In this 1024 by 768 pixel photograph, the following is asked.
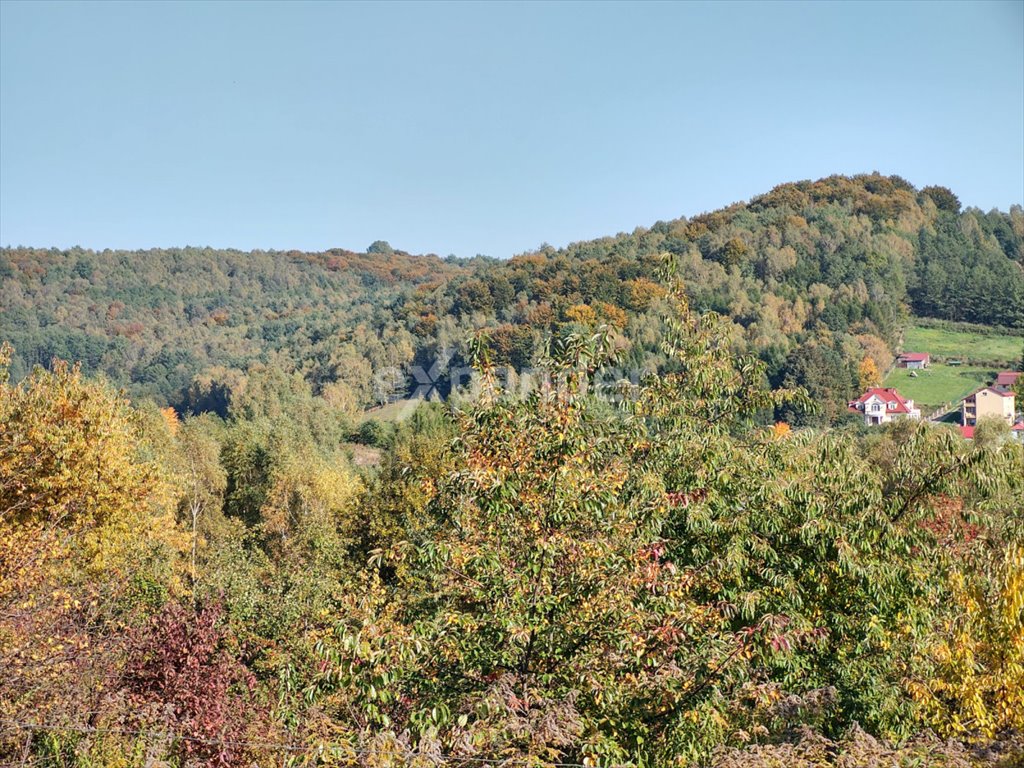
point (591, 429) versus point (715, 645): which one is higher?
point (591, 429)

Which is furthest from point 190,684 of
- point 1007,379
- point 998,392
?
point 1007,379

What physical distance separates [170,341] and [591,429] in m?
175

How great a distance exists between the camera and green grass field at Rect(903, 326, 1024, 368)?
10225cm

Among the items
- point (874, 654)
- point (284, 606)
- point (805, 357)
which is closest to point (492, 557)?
point (874, 654)

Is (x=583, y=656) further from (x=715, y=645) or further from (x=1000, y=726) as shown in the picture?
(x=1000, y=726)

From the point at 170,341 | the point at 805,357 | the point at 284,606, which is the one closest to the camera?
the point at 284,606

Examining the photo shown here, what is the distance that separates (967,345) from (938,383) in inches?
773

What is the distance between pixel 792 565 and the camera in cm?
894

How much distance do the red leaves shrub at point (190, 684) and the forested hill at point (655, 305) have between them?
70.7 m

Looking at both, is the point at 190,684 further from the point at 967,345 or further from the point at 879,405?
the point at 967,345

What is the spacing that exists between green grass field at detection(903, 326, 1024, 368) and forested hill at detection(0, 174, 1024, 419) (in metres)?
3.40

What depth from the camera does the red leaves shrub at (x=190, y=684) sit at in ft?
33.9

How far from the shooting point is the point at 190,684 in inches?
436

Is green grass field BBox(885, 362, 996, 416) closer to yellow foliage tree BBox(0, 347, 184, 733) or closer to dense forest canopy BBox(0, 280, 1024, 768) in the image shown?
yellow foliage tree BBox(0, 347, 184, 733)
